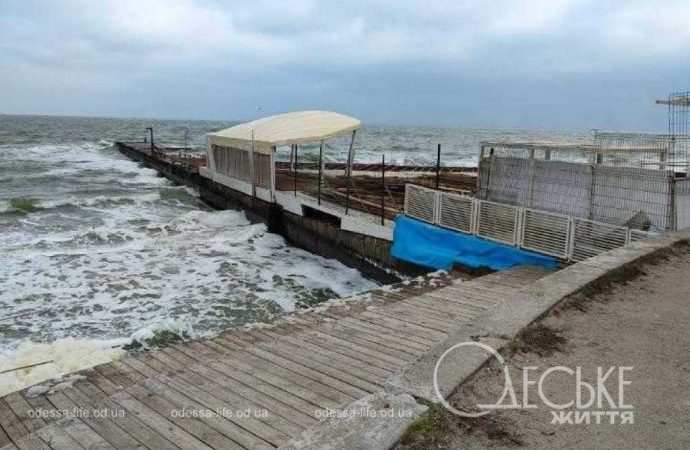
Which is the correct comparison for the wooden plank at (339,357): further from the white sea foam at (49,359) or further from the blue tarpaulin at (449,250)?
the blue tarpaulin at (449,250)

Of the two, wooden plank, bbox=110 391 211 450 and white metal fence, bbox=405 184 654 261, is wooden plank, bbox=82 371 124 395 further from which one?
white metal fence, bbox=405 184 654 261

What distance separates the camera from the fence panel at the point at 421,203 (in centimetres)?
1095

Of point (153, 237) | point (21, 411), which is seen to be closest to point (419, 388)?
point (21, 411)

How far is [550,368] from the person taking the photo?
12.5 ft

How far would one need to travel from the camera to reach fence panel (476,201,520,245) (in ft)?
30.5

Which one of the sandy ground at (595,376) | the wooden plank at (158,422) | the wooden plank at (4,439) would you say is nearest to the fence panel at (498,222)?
the sandy ground at (595,376)

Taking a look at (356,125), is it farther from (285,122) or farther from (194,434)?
(194,434)

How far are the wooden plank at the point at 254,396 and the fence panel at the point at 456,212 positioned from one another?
6194 mm

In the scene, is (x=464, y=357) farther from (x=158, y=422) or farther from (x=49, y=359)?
(x=49, y=359)

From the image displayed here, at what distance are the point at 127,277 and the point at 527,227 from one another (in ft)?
28.5

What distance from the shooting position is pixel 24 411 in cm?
498

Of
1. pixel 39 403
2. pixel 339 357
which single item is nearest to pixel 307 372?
pixel 339 357

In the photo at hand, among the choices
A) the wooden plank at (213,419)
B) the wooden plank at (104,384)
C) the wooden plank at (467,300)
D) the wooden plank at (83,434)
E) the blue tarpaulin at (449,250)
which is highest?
the blue tarpaulin at (449,250)

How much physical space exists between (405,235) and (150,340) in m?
5.35
